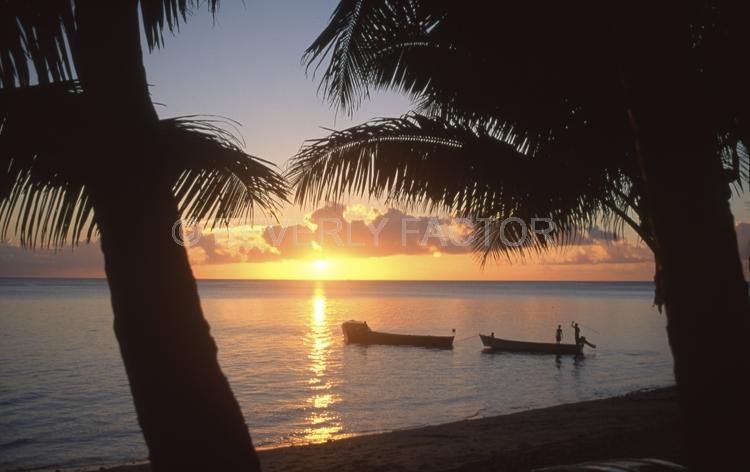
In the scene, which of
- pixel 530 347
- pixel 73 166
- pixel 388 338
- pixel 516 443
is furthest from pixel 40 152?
pixel 388 338

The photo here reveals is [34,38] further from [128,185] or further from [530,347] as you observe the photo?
[530,347]

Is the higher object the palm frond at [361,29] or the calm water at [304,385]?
the palm frond at [361,29]

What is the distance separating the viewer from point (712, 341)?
225cm

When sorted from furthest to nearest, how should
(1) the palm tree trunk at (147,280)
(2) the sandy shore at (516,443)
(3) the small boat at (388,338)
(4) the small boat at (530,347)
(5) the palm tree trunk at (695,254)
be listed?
(3) the small boat at (388,338) < (4) the small boat at (530,347) < (2) the sandy shore at (516,443) < (1) the palm tree trunk at (147,280) < (5) the palm tree trunk at (695,254)

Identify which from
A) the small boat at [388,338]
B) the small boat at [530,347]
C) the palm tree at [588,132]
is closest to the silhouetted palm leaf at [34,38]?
the palm tree at [588,132]

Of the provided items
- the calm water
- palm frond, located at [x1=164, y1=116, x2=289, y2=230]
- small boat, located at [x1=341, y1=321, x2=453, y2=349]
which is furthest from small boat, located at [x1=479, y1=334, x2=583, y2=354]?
palm frond, located at [x1=164, y1=116, x2=289, y2=230]

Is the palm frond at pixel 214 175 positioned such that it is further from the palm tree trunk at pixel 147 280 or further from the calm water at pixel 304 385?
the calm water at pixel 304 385

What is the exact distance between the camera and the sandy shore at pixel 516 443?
33.3 ft

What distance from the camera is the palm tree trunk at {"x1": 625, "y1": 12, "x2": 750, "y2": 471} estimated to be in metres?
2.24

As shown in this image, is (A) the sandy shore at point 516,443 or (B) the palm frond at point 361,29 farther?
(A) the sandy shore at point 516,443

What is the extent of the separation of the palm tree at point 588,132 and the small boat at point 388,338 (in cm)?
3860

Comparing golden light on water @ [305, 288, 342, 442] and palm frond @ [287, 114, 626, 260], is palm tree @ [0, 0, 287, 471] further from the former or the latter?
golden light on water @ [305, 288, 342, 442]

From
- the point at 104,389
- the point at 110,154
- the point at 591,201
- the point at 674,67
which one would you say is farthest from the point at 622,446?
the point at 104,389

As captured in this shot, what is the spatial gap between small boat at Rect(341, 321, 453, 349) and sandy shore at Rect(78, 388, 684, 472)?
23865mm
